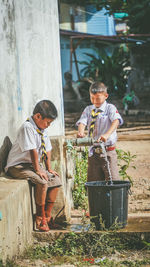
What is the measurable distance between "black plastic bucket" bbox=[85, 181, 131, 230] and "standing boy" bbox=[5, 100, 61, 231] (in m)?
0.40

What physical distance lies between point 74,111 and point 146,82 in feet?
11.8

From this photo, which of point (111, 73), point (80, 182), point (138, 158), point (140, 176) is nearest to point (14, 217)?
point (80, 182)

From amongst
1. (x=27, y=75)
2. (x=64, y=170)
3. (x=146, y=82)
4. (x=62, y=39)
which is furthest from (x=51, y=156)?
(x=62, y=39)

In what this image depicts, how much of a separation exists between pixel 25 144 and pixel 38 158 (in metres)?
0.28

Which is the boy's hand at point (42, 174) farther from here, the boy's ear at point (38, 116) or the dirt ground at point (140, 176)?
the dirt ground at point (140, 176)

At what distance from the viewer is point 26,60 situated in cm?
424

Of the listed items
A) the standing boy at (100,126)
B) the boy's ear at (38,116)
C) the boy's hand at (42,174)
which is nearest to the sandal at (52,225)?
the boy's hand at (42,174)

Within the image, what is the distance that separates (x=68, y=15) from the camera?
25172 millimetres

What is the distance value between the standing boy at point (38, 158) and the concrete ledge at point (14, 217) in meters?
0.10

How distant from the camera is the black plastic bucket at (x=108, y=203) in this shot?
371cm

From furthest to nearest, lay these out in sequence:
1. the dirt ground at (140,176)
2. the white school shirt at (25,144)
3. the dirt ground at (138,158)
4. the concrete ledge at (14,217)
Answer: the dirt ground at (138,158), the dirt ground at (140,176), the white school shirt at (25,144), the concrete ledge at (14,217)

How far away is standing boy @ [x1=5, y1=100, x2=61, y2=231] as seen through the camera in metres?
3.67

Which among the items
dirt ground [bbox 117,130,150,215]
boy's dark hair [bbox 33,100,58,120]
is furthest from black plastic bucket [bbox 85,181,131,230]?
dirt ground [bbox 117,130,150,215]

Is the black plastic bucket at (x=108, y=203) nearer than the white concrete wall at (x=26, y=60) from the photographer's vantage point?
Yes
